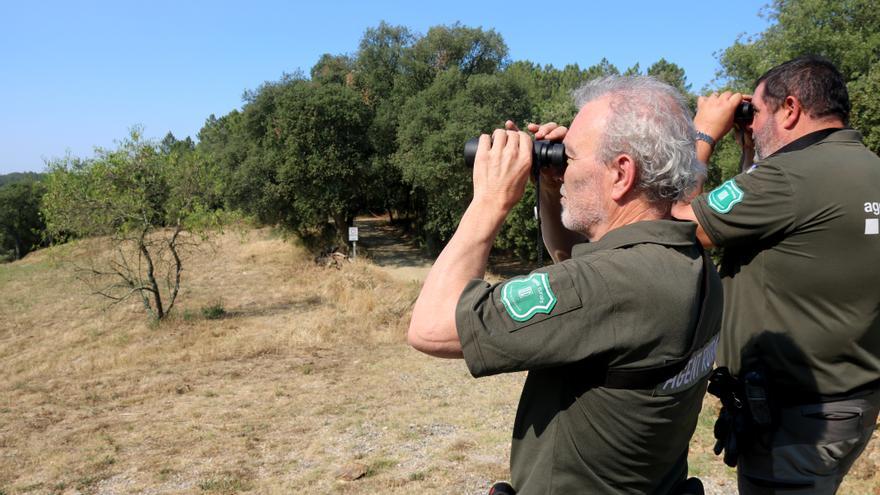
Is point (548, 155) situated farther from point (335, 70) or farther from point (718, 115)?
point (335, 70)

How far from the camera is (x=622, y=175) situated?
4.42ft

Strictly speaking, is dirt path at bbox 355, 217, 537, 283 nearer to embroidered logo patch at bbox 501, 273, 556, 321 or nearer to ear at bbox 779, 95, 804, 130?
ear at bbox 779, 95, 804, 130

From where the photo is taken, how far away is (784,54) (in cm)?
1338

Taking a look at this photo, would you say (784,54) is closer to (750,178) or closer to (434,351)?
(750,178)

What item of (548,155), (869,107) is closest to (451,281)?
(548,155)

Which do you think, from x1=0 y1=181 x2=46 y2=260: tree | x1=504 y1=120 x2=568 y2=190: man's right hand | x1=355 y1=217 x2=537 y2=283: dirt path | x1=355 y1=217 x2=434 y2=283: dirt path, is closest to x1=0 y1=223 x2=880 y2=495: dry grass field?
x1=504 y1=120 x2=568 y2=190: man's right hand

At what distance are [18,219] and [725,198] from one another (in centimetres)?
6438

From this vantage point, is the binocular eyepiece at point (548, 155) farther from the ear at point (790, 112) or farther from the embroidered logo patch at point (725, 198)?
the ear at point (790, 112)

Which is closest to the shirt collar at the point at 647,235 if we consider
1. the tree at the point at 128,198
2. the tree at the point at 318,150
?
the tree at the point at 128,198

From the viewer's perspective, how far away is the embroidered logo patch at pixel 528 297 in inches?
46.9

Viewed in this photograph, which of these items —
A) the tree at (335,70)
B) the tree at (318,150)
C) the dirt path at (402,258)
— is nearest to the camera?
the dirt path at (402,258)

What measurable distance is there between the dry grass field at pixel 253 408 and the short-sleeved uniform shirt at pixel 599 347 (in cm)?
403

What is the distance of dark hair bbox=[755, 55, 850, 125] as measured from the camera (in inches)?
79.3

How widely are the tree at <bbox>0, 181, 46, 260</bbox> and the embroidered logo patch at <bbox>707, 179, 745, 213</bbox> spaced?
6136 centimetres
